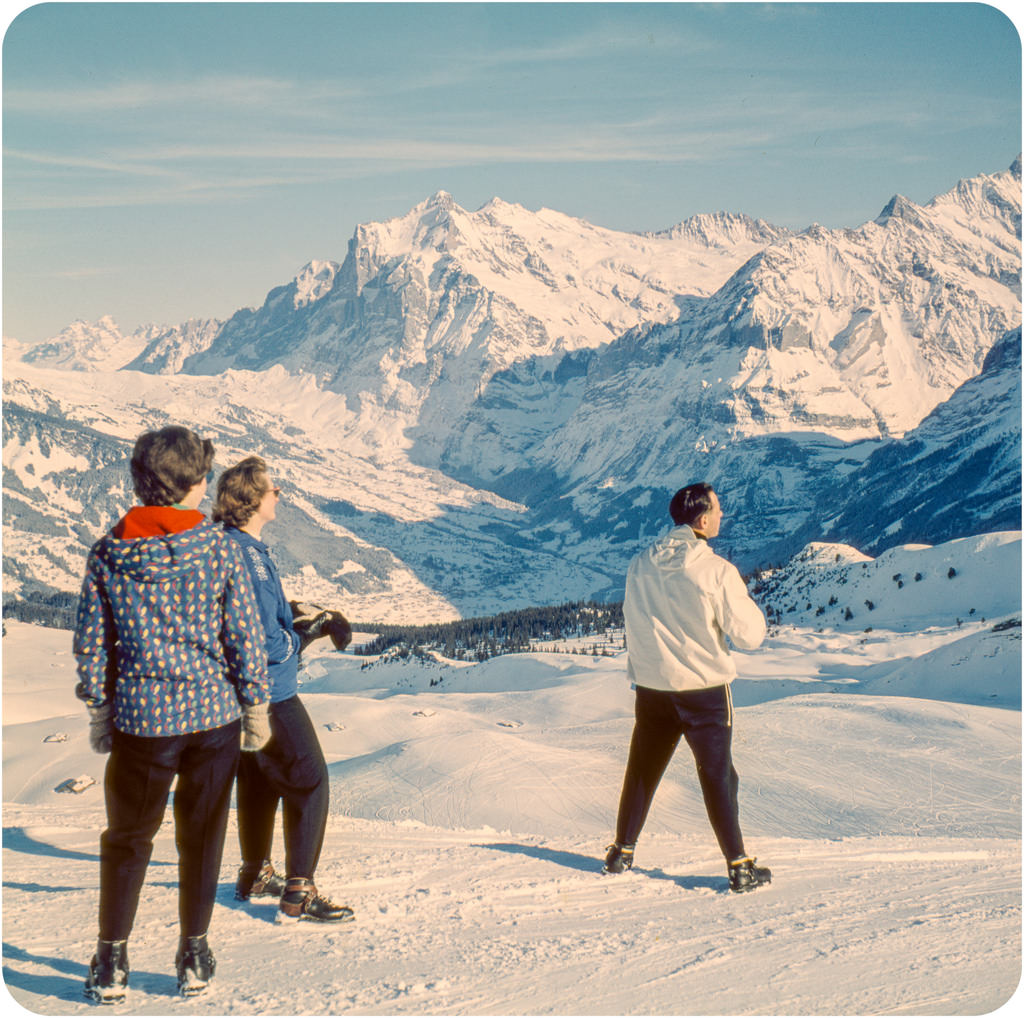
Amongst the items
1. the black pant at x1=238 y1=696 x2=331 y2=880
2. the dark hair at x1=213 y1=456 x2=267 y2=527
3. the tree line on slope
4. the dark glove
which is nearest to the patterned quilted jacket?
Answer: the dark hair at x1=213 y1=456 x2=267 y2=527

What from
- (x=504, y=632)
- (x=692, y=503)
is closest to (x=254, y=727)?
(x=692, y=503)

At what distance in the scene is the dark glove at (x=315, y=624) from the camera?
700cm

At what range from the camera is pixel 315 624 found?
7051mm

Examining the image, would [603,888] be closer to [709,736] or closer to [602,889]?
[602,889]

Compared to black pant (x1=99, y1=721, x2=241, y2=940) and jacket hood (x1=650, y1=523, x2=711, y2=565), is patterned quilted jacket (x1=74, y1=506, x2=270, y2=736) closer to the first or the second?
black pant (x1=99, y1=721, x2=241, y2=940)

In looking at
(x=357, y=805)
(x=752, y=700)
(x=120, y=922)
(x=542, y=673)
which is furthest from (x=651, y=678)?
(x=542, y=673)

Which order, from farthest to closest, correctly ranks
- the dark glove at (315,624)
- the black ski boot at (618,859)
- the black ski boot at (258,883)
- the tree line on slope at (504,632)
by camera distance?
the tree line on slope at (504,632), the black ski boot at (618,859), the black ski boot at (258,883), the dark glove at (315,624)

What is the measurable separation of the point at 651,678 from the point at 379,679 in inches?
1828

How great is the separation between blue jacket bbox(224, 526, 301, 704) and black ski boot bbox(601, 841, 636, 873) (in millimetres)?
2904

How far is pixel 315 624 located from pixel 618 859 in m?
3.04

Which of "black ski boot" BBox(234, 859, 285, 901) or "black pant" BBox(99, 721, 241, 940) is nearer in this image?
"black pant" BBox(99, 721, 241, 940)

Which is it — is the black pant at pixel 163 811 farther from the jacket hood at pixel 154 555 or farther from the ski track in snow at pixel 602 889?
the jacket hood at pixel 154 555

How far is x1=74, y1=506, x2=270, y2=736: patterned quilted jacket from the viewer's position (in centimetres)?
562

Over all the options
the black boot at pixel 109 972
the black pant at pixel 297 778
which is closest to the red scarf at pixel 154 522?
the black pant at pixel 297 778
